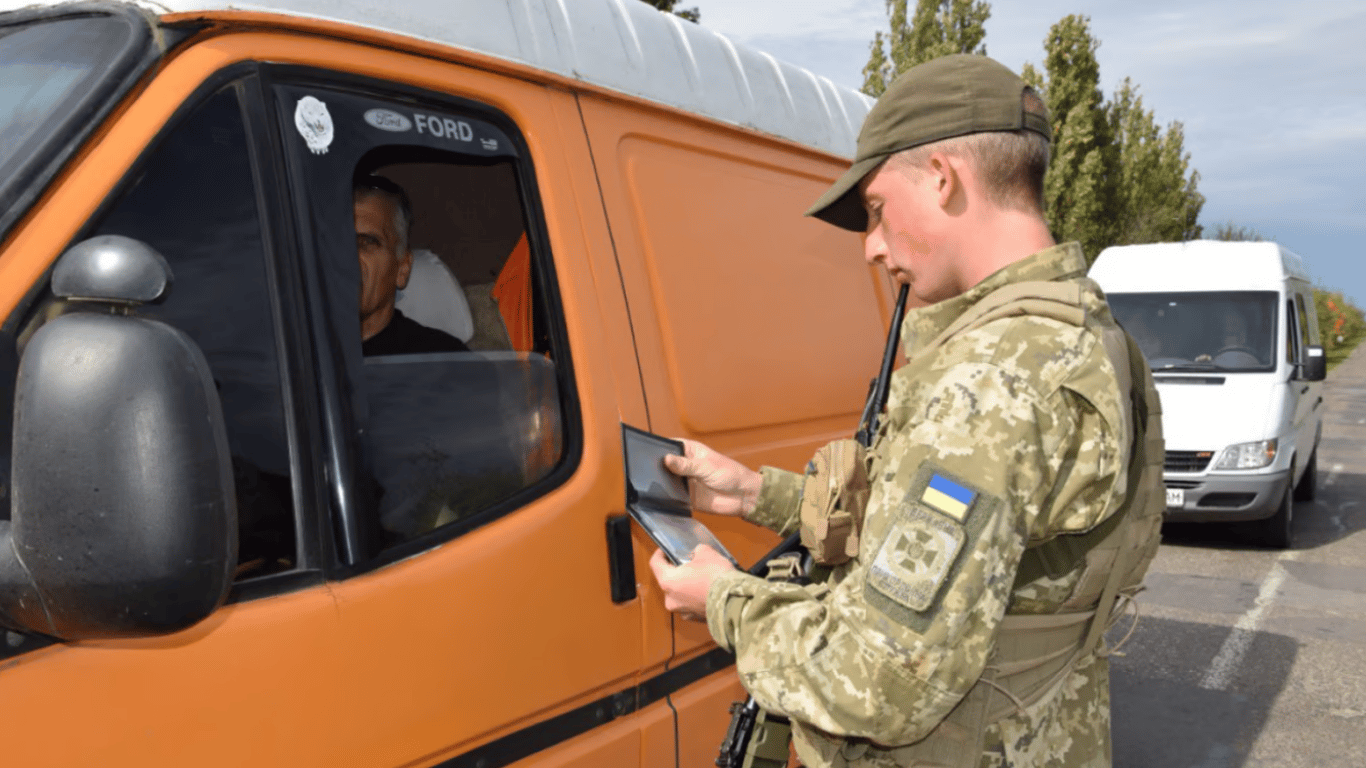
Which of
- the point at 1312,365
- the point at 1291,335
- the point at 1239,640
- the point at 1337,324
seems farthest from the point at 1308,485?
the point at 1337,324

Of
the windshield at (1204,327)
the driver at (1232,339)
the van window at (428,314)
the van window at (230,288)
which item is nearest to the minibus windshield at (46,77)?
the van window at (230,288)

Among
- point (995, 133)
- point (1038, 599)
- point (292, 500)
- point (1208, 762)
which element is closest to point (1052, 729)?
point (1038, 599)

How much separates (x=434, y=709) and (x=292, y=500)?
38 centimetres

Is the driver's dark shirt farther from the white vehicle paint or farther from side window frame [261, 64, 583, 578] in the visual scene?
the white vehicle paint

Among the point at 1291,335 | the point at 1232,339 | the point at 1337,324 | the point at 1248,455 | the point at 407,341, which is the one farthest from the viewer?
the point at 1337,324

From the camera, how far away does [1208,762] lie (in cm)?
442

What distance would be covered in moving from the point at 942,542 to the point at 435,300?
117 cm

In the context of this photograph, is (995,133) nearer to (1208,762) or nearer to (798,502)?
(798,502)

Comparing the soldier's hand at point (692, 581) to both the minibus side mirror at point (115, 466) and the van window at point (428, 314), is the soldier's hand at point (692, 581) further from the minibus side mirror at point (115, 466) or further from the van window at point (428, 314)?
the minibus side mirror at point (115, 466)

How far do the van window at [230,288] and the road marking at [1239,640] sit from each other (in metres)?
5.06

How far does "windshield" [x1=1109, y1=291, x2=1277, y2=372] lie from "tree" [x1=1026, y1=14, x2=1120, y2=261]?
1219cm

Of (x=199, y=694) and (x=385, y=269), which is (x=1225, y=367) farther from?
(x=199, y=694)

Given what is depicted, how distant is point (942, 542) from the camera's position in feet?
4.32

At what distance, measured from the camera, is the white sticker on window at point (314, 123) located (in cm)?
156
